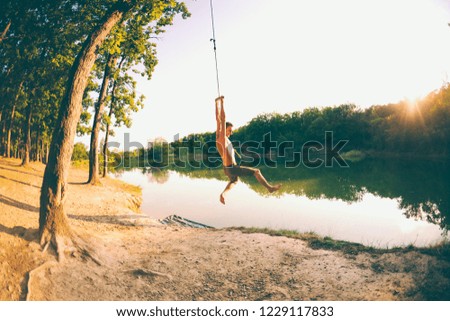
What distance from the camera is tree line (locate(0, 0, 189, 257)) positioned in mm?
7328

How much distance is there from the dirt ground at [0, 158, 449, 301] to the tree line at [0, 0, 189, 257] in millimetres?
737

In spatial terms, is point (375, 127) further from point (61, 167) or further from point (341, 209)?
point (61, 167)

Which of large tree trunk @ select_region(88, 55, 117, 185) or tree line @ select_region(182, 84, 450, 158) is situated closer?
large tree trunk @ select_region(88, 55, 117, 185)

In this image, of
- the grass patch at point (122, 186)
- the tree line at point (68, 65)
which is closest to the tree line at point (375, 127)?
the grass patch at point (122, 186)

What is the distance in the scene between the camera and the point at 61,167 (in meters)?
7.34

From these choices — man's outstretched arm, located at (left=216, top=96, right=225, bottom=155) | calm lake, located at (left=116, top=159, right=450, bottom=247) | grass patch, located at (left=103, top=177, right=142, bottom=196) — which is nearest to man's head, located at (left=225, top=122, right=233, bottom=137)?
man's outstretched arm, located at (left=216, top=96, right=225, bottom=155)

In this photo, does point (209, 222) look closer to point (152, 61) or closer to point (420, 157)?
point (152, 61)

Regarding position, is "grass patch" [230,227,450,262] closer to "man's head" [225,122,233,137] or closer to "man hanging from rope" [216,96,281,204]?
"man hanging from rope" [216,96,281,204]

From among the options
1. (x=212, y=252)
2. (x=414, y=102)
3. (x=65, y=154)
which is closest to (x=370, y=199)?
(x=212, y=252)

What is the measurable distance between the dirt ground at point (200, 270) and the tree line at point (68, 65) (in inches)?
29.0

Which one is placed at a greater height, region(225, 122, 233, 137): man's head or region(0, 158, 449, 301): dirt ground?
region(225, 122, 233, 137): man's head

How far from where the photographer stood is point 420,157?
166 ft

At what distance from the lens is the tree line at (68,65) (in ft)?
24.0

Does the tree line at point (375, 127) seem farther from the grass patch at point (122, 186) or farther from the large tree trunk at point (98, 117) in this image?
the large tree trunk at point (98, 117)
